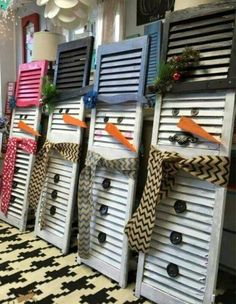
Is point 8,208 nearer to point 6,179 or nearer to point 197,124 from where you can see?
point 6,179

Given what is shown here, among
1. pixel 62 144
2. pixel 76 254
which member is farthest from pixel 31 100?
pixel 76 254

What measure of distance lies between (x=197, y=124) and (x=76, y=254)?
113 cm

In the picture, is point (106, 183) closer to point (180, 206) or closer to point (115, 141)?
point (115, 141)

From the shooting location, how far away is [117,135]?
167 centimetres

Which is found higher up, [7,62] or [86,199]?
[7,62]

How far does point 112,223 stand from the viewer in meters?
1.71

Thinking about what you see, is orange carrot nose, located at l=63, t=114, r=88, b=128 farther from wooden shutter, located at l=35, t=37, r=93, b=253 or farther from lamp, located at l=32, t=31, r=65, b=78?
lamp, located at l=32, t=31, r=65, b=78

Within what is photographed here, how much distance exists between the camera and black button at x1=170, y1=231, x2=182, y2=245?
1.42 metres

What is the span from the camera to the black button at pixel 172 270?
142cm

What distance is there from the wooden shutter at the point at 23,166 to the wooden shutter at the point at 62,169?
18cm

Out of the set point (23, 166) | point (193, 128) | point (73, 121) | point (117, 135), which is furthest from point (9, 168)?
point (193, 128)

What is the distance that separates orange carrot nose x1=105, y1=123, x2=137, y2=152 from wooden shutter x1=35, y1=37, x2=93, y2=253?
0.36 m

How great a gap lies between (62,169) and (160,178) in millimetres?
863

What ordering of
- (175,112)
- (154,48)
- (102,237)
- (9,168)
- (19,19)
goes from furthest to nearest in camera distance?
1. (19,19)
2. (9,168)
3. (154,48)
4. (102,237)
5. (175,112)
